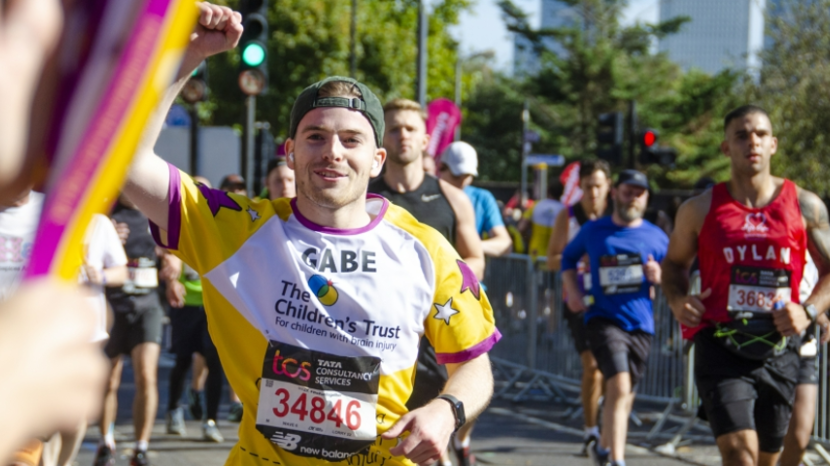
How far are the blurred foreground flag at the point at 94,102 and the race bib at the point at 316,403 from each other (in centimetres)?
205

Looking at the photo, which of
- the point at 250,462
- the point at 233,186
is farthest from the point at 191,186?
the point at 233,186

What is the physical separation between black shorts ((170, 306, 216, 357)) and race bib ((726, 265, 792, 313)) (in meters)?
4.68

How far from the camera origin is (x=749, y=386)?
4891mm

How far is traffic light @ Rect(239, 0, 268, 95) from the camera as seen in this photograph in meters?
9.71

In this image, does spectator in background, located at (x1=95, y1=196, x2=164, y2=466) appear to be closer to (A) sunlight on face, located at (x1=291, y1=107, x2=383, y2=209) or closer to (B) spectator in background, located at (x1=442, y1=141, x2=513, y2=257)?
(B) spectator in background, located at (x1=442, y1=141, x2=513, y2=257)

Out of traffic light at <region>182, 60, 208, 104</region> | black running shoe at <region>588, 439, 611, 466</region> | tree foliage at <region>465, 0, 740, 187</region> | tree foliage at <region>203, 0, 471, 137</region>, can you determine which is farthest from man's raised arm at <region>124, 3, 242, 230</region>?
tree foliage at <region>465, 0, 740, 187</region>

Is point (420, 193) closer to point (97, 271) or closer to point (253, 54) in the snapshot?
point (97, 271)

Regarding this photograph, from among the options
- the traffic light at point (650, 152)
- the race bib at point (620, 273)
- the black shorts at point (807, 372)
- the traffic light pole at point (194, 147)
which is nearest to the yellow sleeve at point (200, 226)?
the black shorts at point (807, 372)

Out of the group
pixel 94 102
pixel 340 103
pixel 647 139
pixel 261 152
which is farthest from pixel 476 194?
pixel 647 139

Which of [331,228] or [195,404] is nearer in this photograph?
[331,228]

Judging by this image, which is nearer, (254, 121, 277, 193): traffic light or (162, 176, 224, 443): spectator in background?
(162, 176, 224, 443): spectator in background

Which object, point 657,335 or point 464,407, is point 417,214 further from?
point 657,335

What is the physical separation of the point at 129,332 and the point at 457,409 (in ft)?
16.2

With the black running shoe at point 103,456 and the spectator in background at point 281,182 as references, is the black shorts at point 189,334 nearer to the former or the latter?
the spectator in background at point 281,182
